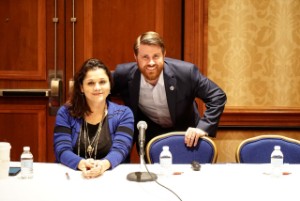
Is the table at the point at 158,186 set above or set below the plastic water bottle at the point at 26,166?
below

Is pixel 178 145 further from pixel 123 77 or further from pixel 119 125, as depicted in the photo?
pixel 123 77

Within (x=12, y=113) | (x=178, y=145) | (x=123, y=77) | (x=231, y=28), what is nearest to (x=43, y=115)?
(x=12, y=113)

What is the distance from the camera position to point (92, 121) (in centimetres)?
254

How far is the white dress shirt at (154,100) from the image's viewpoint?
2.94 m

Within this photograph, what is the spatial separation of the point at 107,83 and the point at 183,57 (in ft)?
4.24

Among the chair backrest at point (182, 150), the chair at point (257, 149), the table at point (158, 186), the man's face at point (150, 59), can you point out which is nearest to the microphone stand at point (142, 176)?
the table at point (158, 186)

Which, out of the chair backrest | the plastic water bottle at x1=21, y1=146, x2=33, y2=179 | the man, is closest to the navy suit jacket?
the man

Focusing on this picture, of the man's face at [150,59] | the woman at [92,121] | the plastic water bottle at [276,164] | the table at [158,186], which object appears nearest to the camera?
the table at [158,186]

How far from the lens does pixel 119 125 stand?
2521 millimetres

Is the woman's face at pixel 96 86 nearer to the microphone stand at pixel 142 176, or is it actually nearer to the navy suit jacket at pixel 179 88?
the navy suit jacket at pixel 179 88

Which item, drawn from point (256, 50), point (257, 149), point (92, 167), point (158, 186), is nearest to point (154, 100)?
point (257, 149)

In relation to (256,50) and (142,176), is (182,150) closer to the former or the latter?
(142,176)

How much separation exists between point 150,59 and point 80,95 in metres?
0.50

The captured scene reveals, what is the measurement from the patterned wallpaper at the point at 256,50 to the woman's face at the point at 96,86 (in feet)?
4.58
